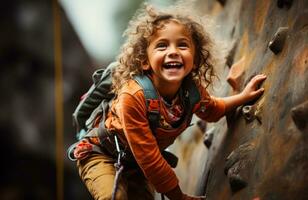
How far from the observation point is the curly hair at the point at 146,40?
5.50 ft

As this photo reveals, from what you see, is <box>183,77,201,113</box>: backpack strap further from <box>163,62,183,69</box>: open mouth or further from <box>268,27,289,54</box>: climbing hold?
<box>268,27,289,54</box>: climbing hold

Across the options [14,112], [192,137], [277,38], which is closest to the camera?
[277,38]

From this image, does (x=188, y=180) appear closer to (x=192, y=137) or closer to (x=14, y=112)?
(x=192, y=137)

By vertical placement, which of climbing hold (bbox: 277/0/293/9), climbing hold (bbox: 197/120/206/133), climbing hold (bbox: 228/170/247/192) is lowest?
climbing hold (bbox: 197/120/206/133)

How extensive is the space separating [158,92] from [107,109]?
0.29 metres

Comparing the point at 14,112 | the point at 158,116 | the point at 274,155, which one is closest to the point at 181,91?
the point at 158,116

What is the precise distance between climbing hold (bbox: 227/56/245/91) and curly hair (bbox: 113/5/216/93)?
0.70 ft

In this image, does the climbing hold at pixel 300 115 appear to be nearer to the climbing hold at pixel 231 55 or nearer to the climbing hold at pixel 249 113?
the climbing hold at pixel 249 113

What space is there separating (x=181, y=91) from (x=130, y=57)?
0.22 meters

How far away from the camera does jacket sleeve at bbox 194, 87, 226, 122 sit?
6.00ft

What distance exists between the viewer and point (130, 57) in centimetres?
171

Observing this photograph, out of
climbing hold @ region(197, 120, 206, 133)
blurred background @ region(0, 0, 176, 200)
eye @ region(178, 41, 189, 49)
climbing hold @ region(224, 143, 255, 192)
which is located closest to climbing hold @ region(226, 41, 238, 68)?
climbing hold @ region(197, 120, 206, 133)

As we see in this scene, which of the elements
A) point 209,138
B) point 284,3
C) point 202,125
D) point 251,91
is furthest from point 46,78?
point 284,3

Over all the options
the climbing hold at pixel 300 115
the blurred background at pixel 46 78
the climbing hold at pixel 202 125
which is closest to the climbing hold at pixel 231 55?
the climbing hold at pixel 202 125
